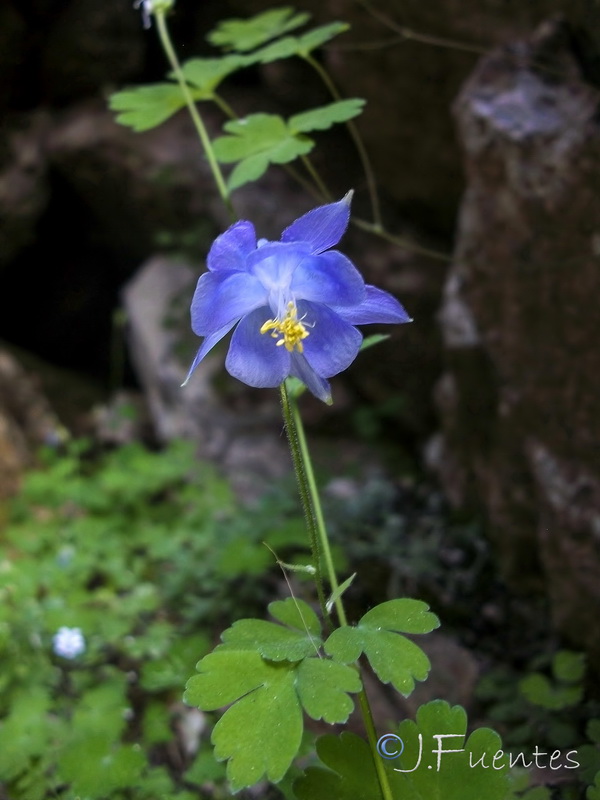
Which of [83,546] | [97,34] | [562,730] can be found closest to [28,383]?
[83,546]

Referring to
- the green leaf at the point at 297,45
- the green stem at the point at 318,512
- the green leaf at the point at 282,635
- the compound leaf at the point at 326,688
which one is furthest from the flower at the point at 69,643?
the green leaf at the point at 297,45

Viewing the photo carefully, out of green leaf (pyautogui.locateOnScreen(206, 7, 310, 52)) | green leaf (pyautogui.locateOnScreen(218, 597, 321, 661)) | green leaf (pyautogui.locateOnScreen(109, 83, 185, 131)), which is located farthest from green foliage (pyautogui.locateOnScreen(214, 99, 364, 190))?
green leaf (pyautogui.locateOnScreen(218, 597, 321, 661))

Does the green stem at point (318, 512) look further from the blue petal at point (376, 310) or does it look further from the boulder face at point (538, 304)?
the boulder face at point (538, 304)

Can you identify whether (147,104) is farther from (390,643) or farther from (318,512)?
(390,643)

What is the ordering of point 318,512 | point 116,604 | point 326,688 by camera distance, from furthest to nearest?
point 116,604 < point 318,512 < point 326,688

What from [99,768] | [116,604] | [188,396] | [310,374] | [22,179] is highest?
[310,374]

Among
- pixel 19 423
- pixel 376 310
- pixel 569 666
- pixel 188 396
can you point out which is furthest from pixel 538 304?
pixel 19 423

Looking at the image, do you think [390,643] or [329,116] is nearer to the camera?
[390,643]

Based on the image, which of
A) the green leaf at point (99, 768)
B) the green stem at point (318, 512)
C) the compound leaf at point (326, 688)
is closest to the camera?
the compound leaf at point (326, 688)
